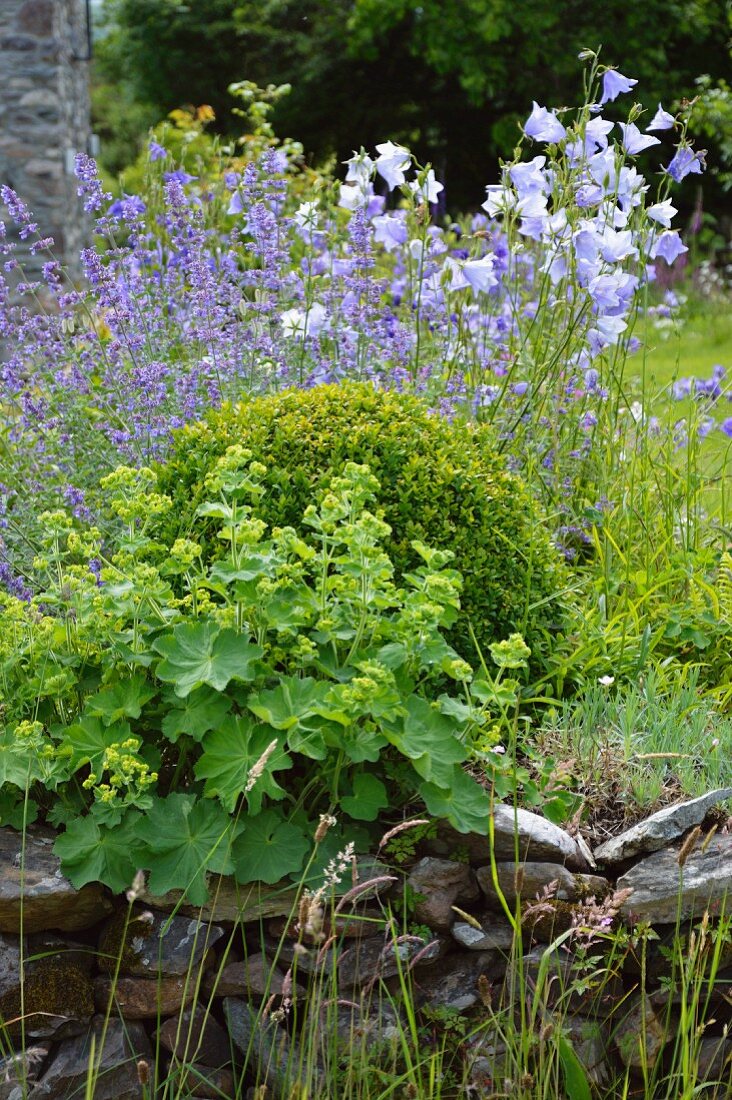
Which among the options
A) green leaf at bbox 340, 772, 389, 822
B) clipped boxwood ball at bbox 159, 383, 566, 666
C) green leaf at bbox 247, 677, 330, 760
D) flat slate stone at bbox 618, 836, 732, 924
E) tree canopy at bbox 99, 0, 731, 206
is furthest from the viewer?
tree canopy at bbox 99, 0, 731, 206

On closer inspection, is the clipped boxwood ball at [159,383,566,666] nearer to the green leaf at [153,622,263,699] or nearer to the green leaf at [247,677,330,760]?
the green leaf at [153,622,263,699]

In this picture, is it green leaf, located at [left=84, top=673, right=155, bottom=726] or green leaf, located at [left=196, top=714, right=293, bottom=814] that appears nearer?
green leaf, located at [left=196, top=714, right=293, bottom=814]

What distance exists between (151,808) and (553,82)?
16956 mm

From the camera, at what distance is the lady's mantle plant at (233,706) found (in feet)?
7.13

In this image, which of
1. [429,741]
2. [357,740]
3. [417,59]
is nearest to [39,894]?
[357,740]

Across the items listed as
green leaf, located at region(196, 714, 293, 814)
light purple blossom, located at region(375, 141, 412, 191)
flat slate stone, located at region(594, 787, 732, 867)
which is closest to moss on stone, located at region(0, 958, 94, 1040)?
green leaf, located at region(196, 714, 293, 814)

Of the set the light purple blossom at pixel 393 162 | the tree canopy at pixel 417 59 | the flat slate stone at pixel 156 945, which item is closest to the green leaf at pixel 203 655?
the flat slate stone at pixel 156 945

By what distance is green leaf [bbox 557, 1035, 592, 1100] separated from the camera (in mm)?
2154

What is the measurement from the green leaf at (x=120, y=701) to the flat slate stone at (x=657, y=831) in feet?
3.43

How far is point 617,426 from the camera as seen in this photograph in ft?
12.5

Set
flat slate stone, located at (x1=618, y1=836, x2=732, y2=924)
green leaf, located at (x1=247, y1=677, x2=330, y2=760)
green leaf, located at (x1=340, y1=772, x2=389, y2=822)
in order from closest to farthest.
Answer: green leaf, located at (x1=247, y1=677, x2=330, y2=760) < green leaf, located at (x1=340, y1=772, x2=389, y2=822) < flat slate stone, located at (x1=618, y1=836, x2=732, y2=924)

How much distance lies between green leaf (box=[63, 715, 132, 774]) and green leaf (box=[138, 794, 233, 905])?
6.0 inches

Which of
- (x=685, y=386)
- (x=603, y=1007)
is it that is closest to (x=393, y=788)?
(x=603, y=1007)

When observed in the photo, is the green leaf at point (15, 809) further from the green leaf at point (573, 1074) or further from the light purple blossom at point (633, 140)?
the light purple blossom at point (633, 140)
